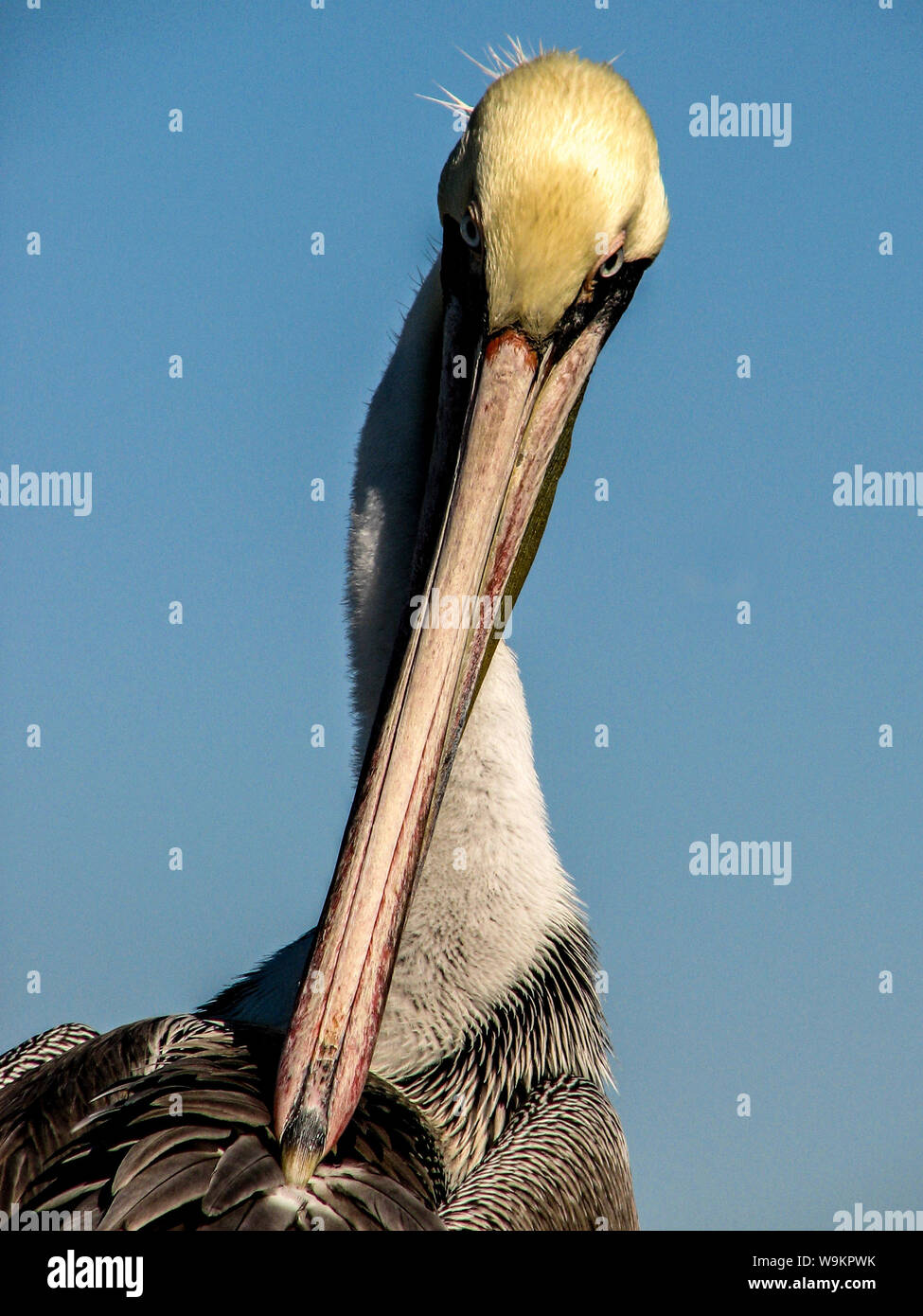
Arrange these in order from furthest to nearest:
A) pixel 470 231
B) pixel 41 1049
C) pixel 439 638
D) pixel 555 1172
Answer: pixel 41 1049, pixel 555 1172, pixel 470 231, pixel 439 638

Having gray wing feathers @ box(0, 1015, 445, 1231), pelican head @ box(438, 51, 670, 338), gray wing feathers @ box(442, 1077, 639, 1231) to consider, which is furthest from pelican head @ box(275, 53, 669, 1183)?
gray wing feathers @ box(442, 1077, 639, 1231)

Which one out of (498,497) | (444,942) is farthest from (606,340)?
(444,942)

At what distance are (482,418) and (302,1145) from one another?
1731 millimetres

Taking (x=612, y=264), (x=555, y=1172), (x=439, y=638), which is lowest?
(x=555, y=1172)

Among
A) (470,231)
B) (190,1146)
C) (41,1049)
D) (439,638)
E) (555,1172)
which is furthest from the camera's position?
(41,1049)

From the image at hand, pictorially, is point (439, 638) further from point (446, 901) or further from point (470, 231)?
point (470, 231)

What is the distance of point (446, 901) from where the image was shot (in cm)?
356

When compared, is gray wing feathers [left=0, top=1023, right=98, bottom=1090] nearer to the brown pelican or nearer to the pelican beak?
→ the brown pelican

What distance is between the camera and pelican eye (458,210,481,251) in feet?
10.6

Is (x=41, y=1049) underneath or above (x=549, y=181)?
underneath

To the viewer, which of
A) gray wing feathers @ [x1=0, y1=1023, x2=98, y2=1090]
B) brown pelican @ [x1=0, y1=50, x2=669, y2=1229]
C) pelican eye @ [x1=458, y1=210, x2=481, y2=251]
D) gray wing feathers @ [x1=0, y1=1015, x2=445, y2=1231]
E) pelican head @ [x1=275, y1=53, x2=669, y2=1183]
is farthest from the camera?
gray wing feathers @ [x1=0, y1=1023, x2=98, y2=1090]

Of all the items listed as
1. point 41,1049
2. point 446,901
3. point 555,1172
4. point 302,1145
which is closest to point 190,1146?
point 302,1145
